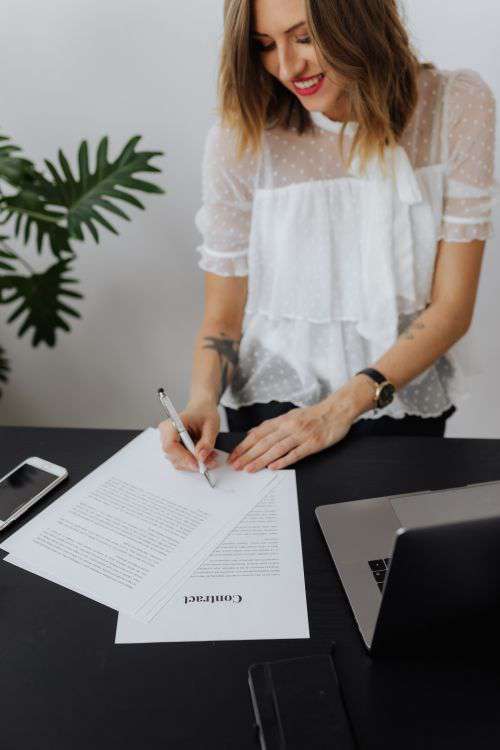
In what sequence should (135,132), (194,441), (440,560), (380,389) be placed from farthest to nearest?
(135,132)
(380,389)
(194,441)
(440,560)

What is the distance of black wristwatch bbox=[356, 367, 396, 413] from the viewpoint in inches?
44.9

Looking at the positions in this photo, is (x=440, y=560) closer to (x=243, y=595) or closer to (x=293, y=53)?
(x=243, y=595)

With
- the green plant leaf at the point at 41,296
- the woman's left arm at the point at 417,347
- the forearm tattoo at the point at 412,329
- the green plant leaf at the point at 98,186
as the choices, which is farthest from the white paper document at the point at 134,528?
the green plant leaf at the point at 41,296

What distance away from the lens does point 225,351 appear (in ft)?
4.30

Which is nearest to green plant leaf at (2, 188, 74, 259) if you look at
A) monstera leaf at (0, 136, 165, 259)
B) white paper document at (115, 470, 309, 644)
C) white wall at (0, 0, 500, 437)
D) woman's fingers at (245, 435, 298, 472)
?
monstera leaf at (0, 136, 165, 259)

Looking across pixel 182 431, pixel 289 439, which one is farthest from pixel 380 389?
pixel 182 431

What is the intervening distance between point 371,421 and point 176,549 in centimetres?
65

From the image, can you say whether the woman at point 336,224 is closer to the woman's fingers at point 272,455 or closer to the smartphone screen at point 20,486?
the woman's fingers at point 272,455

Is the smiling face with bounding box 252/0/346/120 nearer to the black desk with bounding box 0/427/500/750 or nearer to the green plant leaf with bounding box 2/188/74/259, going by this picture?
the green plant leaf with bounding box 2/188/74/259

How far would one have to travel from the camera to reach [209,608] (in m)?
0.71

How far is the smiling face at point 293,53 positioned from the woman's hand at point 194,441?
0.58m

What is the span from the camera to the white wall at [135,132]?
149 cm

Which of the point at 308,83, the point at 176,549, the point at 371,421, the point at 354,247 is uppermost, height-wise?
the point at 308,83

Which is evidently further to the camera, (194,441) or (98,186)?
(98,186)
